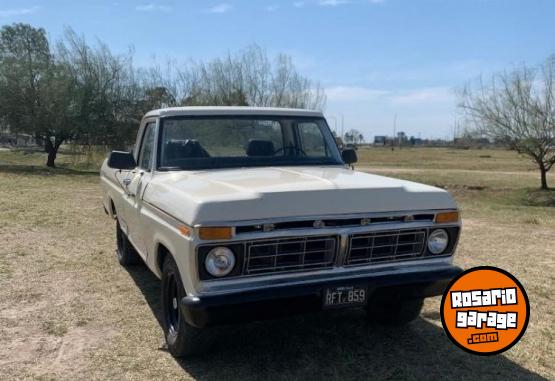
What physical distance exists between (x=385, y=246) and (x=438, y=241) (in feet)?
1.47

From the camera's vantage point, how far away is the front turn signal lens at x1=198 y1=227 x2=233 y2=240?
312 cm

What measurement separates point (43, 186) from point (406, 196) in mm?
15938

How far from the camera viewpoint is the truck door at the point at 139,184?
4.64 m

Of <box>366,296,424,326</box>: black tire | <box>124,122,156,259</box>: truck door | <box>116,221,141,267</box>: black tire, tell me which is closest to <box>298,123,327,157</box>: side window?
<box>124,122,156,259</box>: truck door

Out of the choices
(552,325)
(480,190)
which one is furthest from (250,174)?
(480,190)

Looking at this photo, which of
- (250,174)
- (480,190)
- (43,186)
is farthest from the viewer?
(480,190)

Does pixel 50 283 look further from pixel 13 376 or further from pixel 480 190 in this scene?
pixel 480 190

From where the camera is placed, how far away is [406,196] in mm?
3635

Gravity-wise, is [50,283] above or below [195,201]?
below

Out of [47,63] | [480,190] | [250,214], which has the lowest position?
[480,190]

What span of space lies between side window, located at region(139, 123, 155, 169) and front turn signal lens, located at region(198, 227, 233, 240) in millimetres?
1786

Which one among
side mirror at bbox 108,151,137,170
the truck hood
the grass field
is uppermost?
side mirror at bbox 108,151,137,170

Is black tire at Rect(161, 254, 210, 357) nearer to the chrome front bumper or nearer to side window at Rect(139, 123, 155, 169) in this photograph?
the chrome front bumper

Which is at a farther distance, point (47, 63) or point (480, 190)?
point (47, 63)
